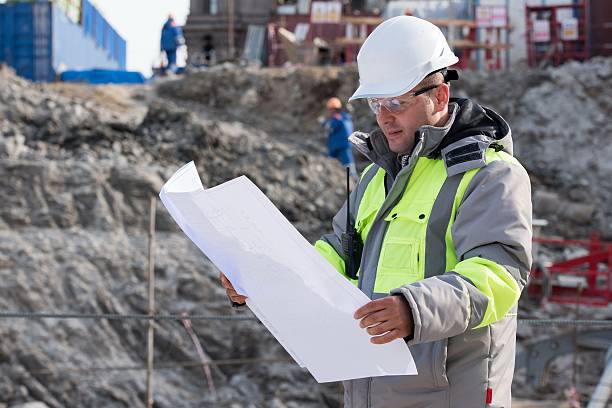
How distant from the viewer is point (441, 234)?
94.0 inches

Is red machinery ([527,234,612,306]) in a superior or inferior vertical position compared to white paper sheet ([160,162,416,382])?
inferior

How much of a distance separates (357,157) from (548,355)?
7.37 metres

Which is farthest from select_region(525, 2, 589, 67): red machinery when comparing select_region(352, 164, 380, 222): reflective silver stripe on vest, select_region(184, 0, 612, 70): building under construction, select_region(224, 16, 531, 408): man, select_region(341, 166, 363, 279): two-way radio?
select_region(224, 16, 531, 408): man

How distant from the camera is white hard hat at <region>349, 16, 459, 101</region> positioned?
2.45m

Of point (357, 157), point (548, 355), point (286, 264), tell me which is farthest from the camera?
point (357, 157)

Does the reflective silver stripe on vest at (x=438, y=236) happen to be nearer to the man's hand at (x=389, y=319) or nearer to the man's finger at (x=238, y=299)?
the man's hand at (x=389, y=319)

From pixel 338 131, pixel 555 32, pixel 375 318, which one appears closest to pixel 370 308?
pixel 375 318

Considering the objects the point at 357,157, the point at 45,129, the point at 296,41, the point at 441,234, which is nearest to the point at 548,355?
the point at 357,157

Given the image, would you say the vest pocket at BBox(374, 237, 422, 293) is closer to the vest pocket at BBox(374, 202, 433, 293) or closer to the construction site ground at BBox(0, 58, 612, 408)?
the vest pocket at BBox(374, 202, 433, 293)

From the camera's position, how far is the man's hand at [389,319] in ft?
6.91

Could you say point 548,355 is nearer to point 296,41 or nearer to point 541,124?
point 541,124

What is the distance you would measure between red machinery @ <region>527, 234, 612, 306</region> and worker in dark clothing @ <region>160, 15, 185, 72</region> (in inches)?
518

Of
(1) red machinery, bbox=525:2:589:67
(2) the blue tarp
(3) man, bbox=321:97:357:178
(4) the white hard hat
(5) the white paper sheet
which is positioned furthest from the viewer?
(1) red machinery, bbox=525:2:589:67

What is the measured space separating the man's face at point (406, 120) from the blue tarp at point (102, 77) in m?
21.9
